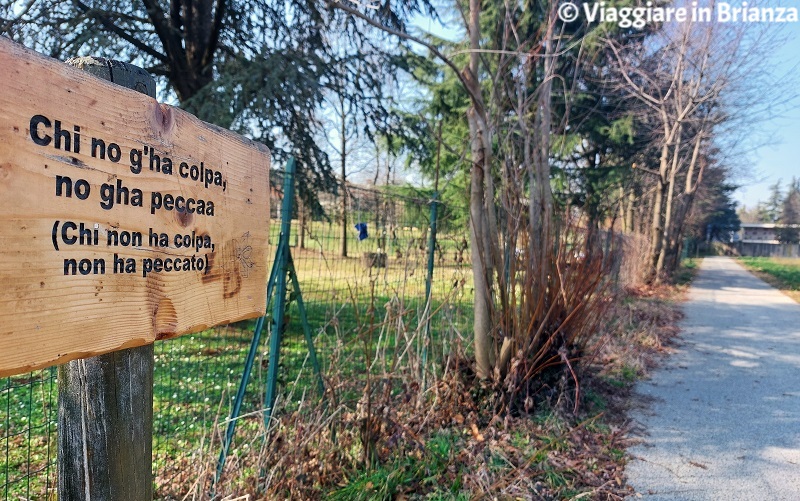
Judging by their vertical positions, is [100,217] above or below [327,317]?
above

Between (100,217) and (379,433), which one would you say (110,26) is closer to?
(379,433)

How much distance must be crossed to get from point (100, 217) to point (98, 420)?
60 centimetres

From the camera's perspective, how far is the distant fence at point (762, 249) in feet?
205

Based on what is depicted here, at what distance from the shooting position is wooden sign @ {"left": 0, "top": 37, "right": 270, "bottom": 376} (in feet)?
3.50

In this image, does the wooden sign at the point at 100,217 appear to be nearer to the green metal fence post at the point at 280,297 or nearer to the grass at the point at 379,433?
the grass at the point at 379,433

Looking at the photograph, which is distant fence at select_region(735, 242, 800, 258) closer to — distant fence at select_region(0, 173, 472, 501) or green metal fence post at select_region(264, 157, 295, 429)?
distant fence at select_region(0, 173, 472, 501)

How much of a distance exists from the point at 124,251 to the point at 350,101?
26.3 ft

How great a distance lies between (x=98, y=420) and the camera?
1467 millimetres

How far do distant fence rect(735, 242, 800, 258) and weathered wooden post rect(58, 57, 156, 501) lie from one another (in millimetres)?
74513

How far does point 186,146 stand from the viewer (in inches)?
58.9

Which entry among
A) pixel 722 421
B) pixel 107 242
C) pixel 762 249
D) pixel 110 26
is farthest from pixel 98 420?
pixel 762 249

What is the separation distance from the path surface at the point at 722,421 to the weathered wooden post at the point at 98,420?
2.99 meters

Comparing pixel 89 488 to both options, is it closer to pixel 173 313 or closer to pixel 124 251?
pixel 173 313

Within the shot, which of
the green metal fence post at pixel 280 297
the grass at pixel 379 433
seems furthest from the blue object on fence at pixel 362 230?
the green metal fence post at pixel 280 297
